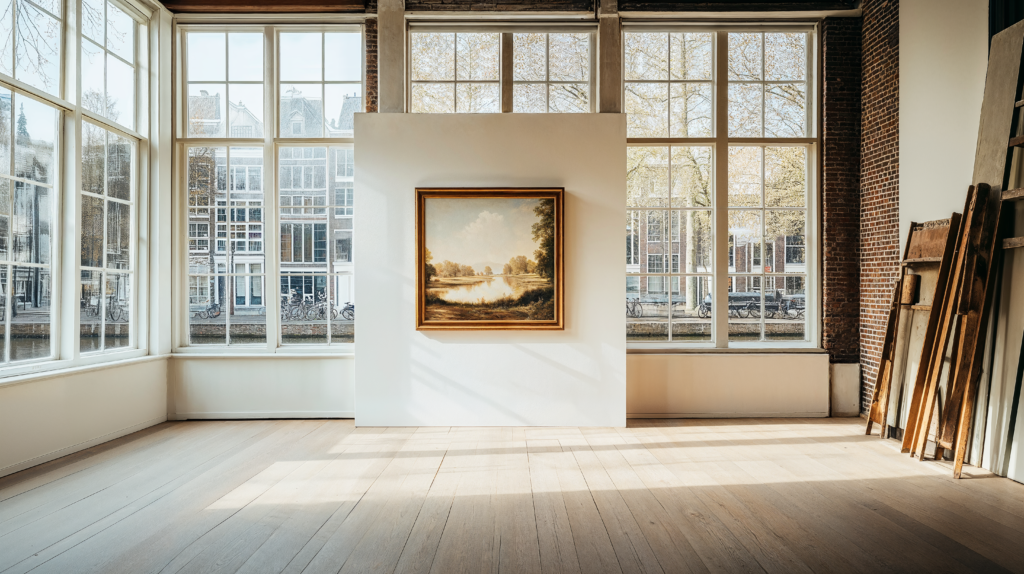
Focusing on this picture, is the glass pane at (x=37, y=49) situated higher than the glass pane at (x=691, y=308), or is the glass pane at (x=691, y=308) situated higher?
the glass pane at (x=37, y=49)

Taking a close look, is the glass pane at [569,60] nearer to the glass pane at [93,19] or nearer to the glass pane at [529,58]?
the glass pane at [529,58]

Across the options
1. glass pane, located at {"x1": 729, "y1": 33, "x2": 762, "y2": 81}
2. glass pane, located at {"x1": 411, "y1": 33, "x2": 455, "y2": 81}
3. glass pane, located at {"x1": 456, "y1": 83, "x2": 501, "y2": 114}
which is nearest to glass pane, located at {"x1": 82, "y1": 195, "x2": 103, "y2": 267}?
glass pane, located at {"x1": 411, "y1": 33, "x2": 455, "y2": 81}

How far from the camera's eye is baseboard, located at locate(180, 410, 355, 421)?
6.06 m

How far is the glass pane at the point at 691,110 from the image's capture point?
633 centimetres

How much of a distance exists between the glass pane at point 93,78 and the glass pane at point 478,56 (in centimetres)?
332

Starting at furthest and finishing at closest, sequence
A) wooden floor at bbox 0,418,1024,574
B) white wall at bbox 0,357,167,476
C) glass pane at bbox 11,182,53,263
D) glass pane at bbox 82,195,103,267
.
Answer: glass pane at bbox 82,195,103,267 < glass pane at bbox 11,182,53,263 < white wall at bbox 0,357,167,476 < wooden floor at bbox 0,418,1024,574

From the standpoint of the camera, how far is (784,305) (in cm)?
638

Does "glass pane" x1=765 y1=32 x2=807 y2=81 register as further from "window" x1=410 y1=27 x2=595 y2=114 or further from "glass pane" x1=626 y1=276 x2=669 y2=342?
"glass pane" x1=626 y1=276 x2=669 y2=342

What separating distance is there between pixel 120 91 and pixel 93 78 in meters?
0.38

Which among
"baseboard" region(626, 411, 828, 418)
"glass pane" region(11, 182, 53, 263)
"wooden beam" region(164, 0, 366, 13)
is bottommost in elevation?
"baseboard" region(626, 411, 828, 418)

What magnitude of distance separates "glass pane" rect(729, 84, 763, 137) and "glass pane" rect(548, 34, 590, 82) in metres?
1.61

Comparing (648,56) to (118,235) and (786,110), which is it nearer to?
(786,110)

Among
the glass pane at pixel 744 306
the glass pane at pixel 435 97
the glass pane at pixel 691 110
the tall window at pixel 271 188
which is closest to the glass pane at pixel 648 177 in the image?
the glass pane at pixel 691 110

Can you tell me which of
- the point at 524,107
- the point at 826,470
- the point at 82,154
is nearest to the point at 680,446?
the point at 826,470
